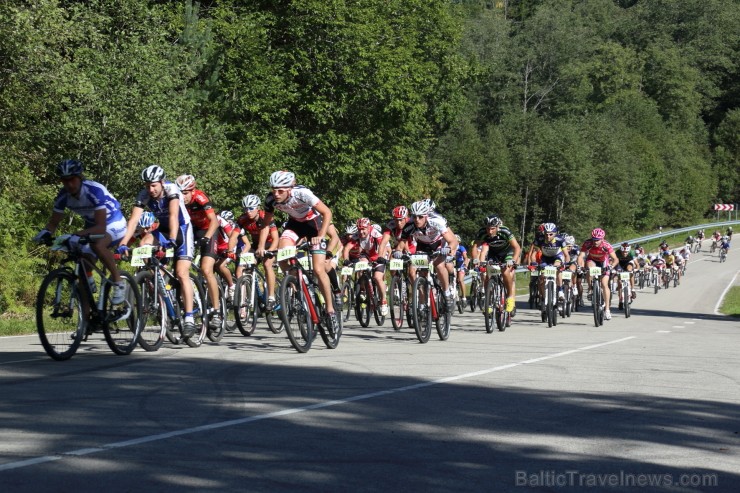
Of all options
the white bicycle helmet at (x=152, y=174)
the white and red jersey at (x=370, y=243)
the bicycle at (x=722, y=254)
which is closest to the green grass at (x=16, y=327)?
the white bicycle helmet at (x=152, y=174)

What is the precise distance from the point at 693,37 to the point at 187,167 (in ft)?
442

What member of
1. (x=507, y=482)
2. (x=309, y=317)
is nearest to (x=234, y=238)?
(x=309, y=317)

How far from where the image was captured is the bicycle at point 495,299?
19.2 meters

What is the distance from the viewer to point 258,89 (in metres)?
38.9

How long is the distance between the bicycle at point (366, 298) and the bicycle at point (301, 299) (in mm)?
6188

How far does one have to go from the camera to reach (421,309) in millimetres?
15484

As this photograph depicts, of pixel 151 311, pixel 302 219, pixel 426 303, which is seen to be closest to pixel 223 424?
pixel 151 311

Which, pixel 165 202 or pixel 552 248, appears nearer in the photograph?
pixel 165 202

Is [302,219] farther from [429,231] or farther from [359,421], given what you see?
[359,421]

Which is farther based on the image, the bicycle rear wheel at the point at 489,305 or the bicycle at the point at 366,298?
the bicycle at the point at 366,298

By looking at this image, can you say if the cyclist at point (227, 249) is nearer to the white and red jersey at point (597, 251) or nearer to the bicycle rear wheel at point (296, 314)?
the bicycle rear wheel at point (296, 314)

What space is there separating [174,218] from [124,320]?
1.22 m

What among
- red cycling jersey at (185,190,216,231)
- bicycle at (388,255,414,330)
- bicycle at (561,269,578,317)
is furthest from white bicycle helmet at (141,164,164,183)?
bicycle at (561,269,578,317)

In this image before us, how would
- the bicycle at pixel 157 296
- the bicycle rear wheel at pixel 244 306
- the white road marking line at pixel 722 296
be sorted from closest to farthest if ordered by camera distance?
the bicycle at pixel 157 296 < the bicycle rear wheel at pixel 244 306 < the white road marking line at pixel 722 296
